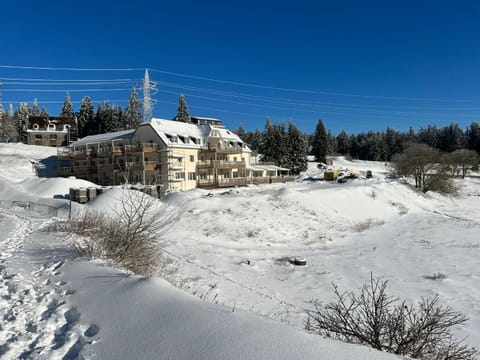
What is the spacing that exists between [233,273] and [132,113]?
217ft

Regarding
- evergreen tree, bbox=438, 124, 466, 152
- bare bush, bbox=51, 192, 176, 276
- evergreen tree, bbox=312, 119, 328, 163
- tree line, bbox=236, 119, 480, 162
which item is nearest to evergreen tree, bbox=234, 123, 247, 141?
tree line, bbox=236, 119, 480, 162

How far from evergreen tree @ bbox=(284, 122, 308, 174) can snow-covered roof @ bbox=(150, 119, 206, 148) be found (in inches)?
931

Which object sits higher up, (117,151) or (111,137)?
(111,137)

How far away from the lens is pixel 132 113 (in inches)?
2847

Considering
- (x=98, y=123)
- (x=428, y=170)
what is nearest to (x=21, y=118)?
(x=98, y=123)

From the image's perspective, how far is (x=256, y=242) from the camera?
2038cm

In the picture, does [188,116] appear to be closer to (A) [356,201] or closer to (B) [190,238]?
(A) [356,201]

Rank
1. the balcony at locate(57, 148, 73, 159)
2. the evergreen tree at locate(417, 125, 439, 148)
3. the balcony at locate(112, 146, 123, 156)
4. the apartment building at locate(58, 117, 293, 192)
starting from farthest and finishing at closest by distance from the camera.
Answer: the evergreen tree at locate(417, 125, 439, 148), the balcony at locate(57, 148, 73, 159), the balcony at locate(112, 146, 123, 156), the apartment building at locate(58, 117, 293, 192)

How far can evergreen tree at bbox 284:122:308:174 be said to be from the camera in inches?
2552

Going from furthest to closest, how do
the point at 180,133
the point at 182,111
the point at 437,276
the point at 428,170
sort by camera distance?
1. the point at 182,111
2. the point at 428,170
3. the point at 180,133
4. the point at 437,276

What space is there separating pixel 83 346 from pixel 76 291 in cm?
241

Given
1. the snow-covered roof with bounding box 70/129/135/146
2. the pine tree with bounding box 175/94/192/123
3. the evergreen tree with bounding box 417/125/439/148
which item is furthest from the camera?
the evergreen tree with bounding box 417/125/439/148

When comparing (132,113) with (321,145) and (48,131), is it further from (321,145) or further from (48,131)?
(321,145)

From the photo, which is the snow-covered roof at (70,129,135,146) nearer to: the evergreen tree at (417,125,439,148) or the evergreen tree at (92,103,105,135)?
the evergreen tree at (92,103,105,135)
